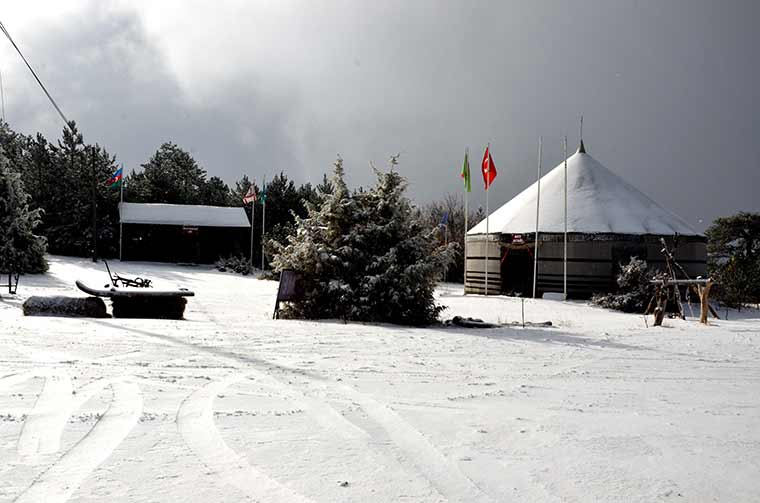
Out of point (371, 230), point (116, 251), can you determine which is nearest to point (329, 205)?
point (371, 230)

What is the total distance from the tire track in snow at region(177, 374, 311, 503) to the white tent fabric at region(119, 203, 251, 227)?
98.3 ft

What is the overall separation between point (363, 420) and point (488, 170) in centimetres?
1941

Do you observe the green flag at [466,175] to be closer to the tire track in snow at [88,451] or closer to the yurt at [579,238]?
the yurt at [579,238]

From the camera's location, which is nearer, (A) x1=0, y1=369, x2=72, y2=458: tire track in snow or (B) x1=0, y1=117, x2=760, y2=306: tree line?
(A) x1=0, y1=369, x2=72, y2=458: tire track in snow

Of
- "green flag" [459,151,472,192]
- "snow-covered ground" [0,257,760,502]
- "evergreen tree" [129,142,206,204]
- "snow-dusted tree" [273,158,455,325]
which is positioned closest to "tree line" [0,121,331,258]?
"evergreen tree" [129,142,206,204]

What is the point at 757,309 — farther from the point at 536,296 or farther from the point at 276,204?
the point at 276,204

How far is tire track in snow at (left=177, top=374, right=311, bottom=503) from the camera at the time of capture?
2854mm

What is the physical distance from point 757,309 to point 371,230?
563 inches

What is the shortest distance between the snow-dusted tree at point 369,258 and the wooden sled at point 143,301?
1.91 m

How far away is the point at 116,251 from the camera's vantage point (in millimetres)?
33469

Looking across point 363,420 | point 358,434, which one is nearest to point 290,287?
point 363,420

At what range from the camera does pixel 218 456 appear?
129 inches

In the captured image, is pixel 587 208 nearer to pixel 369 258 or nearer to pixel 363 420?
pixel 369 258

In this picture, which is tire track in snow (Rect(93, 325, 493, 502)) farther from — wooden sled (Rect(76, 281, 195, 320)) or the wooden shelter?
the wooden shelter
